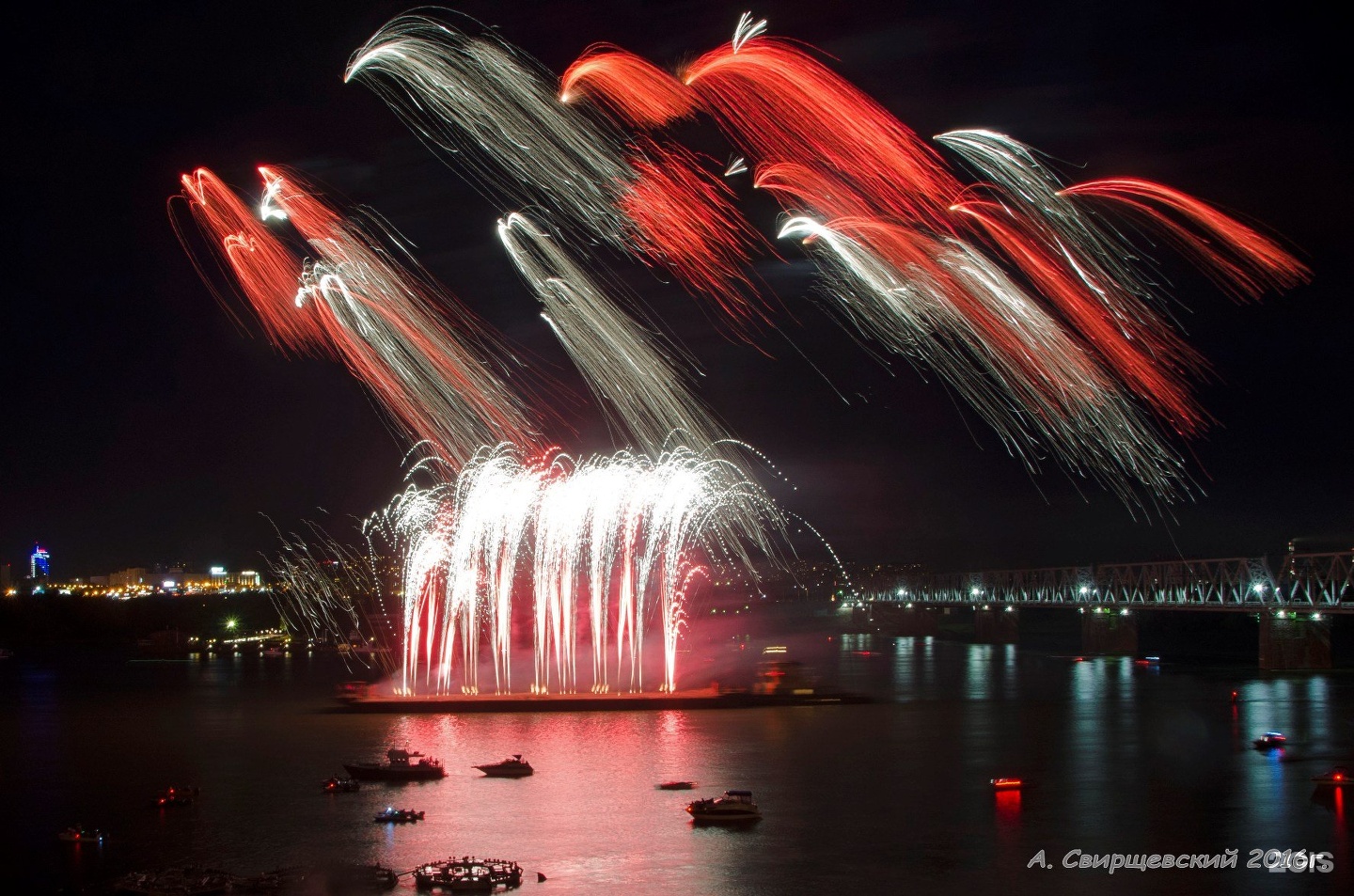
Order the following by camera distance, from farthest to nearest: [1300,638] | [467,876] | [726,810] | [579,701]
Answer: [1300,638] < [579,701] < [726,810] < [467,876]

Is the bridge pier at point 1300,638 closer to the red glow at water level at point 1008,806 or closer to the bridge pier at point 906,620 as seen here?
the red glow at water level at point 1008,806

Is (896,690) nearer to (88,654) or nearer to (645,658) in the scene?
(645,658)

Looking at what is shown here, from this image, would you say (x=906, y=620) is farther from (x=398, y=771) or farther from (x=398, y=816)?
(x=398, y=816)

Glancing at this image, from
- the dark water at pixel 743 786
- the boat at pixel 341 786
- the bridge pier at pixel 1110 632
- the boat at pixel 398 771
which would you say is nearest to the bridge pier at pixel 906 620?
the bridge pier at pixel 1110 632

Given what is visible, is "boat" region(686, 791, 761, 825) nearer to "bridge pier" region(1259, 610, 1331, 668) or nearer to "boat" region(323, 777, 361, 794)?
"boat" region(323, 777, 361, 794)

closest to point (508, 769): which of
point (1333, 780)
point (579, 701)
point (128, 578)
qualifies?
point (579, 701)

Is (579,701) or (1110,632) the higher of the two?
(579,701)

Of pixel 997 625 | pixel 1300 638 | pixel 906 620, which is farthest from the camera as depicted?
pixel 906 620
